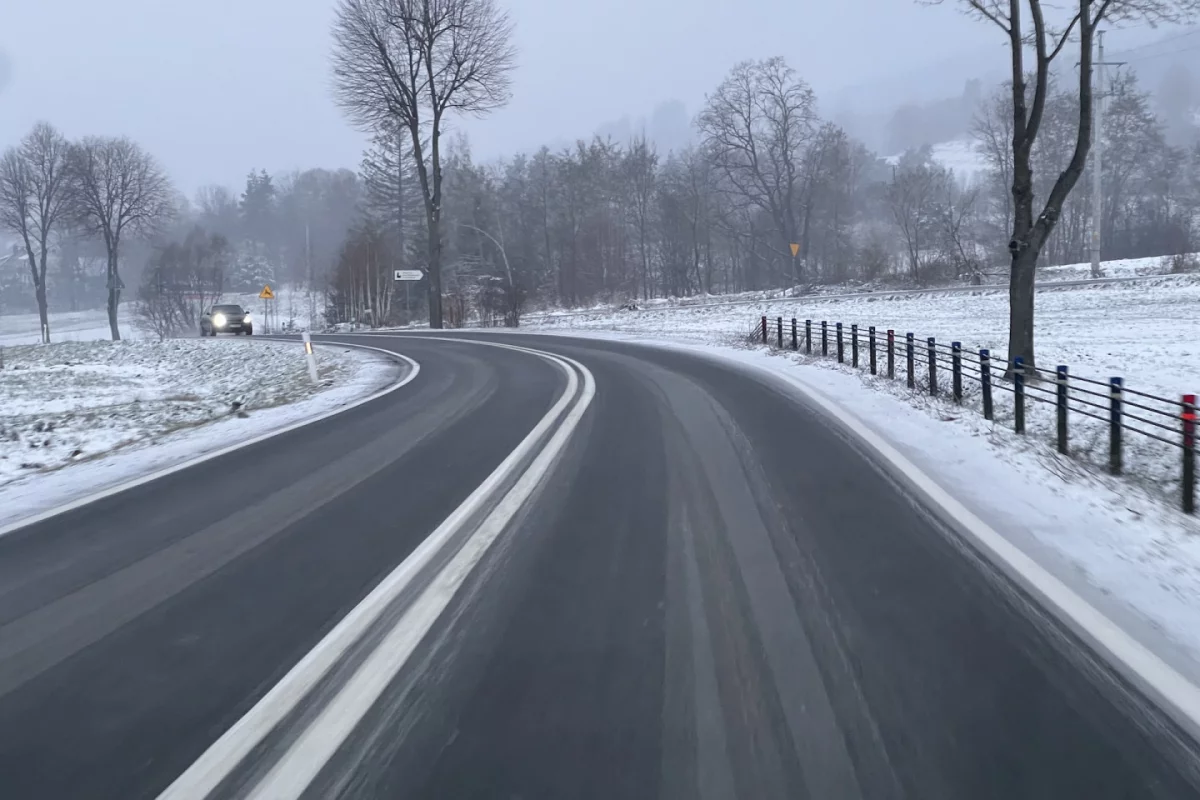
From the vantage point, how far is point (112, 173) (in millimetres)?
63531

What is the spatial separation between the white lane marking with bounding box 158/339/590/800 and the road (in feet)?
0.06

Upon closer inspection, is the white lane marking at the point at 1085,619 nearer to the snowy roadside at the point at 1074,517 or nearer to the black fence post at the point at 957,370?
the snowy roadside at the point at 1074,517

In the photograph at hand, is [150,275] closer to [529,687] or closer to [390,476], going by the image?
[390,476]

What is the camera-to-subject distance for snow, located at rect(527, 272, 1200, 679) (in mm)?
5805

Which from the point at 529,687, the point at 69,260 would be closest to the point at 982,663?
the point at 529,687

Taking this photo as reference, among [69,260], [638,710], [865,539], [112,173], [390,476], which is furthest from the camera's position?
[69,260]

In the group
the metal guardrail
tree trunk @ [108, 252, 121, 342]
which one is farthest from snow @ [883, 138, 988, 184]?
the metal guardrail

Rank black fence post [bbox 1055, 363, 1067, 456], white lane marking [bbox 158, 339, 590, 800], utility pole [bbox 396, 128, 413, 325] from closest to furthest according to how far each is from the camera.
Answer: white lane marking [bbox 158, 339, 590, 800]
black fence post [bbox 1055, 363, 1067, 456]
utility pole [bbox 396, 128, 413, 325]

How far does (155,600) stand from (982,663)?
4636 mm

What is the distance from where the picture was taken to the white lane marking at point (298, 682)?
3.63 meters

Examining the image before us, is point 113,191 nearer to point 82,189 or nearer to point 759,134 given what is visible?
point 82,189

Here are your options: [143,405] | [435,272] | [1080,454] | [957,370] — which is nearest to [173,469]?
[143,405]

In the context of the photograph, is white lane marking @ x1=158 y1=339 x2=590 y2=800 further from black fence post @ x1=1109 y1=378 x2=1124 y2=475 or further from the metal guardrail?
black fence post @ x1=1109 y1=378 x2=1124 y2=475

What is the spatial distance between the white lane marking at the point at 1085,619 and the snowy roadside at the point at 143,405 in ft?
25.8
